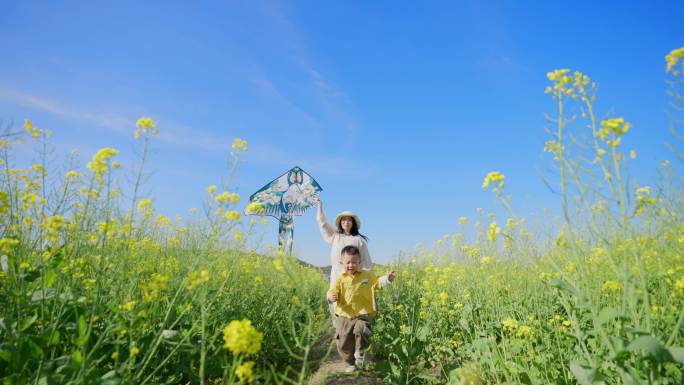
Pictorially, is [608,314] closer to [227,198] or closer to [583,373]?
[583,373]

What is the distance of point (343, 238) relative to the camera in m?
4.30

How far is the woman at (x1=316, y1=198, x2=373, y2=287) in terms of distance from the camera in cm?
418

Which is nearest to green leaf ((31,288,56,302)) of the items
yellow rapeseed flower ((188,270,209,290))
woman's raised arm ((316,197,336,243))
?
yellow rapeseed flower ((188,270,209,290))

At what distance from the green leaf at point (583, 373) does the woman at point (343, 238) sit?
2634 mm

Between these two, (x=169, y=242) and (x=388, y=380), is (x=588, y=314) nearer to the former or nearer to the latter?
(x=388, y=380)

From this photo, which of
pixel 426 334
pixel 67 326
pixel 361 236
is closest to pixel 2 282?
pixel 67 326

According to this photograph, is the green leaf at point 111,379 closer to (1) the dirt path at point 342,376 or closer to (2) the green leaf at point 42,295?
(2) the green leaf at point 42,295

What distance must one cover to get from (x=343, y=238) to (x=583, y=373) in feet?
9.70

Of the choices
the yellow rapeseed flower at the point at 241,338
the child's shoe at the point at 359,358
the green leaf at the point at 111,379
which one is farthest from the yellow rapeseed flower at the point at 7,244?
the child's shoe at the point at 359,358

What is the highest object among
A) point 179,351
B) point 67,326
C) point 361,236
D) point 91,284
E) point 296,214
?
point 296,214

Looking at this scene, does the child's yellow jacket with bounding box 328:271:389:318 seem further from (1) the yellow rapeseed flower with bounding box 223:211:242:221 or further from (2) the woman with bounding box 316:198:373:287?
(1) the yellow rapeseed flower with bounding box 223:211:242:221

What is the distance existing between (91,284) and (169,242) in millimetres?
2176

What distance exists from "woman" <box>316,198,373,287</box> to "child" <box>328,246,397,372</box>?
22.4 inches

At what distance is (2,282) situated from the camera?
206cm
